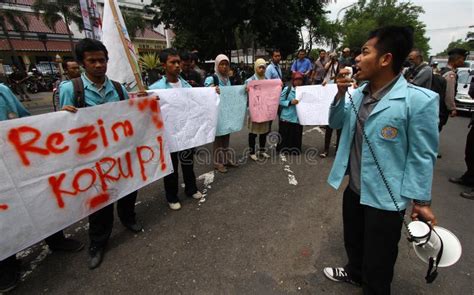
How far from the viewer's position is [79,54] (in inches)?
87.9

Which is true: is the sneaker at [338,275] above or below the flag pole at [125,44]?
below

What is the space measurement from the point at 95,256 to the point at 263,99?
356 centimetres

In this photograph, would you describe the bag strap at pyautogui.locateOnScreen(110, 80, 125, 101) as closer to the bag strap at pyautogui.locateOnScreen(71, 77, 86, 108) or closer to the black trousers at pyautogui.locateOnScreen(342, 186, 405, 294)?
the bag strap at pyautogui.locateOnScreen(71, 77, 86, 108)

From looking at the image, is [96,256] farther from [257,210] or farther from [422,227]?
[422,227]

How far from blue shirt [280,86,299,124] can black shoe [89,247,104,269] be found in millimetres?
3838

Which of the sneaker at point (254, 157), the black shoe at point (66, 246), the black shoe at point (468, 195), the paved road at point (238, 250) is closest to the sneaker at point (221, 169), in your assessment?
the paved road at point (238, 250)

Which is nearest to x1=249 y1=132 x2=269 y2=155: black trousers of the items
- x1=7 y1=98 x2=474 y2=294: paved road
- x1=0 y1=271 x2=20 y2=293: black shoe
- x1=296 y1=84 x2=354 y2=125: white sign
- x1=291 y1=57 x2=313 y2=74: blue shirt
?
x1=296 y1=84 x2=354 y2=125: white sign

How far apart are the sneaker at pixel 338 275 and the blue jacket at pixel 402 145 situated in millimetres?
884

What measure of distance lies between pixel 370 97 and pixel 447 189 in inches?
130

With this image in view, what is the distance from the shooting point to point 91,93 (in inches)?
91.8

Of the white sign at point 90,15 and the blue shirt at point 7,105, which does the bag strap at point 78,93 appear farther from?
the white sign at point 90,15

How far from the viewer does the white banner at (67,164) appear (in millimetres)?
1890

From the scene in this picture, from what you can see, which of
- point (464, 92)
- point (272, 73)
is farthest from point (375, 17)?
point (272, 73)

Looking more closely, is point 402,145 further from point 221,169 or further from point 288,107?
point 288,107
